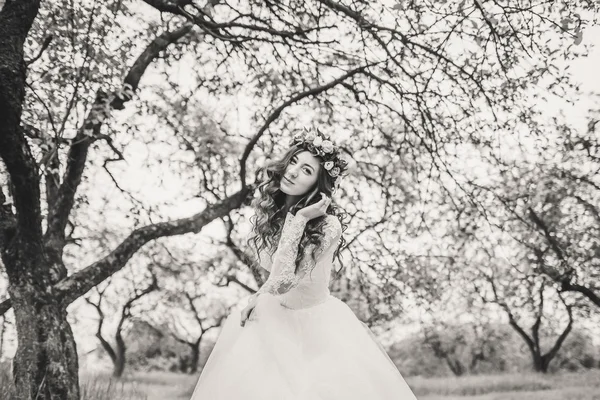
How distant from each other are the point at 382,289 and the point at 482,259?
28.2ft

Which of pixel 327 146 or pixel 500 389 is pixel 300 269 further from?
pixel 500 389

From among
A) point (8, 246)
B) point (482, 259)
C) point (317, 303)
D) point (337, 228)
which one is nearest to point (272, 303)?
point (317, 303)

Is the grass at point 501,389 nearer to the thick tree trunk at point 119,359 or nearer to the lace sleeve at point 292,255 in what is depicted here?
the thick tree trunk at point 119,359

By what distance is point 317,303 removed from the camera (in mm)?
3295

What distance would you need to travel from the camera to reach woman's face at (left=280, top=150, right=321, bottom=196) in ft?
11.6

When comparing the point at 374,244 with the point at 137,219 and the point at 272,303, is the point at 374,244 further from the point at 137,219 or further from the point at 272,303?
the point at 272,303

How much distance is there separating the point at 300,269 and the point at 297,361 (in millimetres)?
531

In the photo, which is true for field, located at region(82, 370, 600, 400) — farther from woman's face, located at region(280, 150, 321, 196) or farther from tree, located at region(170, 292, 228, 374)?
woman's face, located at region(280, 150, 321, 196)

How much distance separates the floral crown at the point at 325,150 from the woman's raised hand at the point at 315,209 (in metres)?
0.28

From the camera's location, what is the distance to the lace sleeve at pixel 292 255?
3049 millimetres

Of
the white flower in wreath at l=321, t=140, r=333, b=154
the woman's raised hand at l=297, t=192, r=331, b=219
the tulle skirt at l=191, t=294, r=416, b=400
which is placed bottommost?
the tulle skirt at l=191, t=294, r=416, b=400

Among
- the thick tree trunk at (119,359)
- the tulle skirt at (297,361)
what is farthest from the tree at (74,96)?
the thick tree trunk at (119,359)

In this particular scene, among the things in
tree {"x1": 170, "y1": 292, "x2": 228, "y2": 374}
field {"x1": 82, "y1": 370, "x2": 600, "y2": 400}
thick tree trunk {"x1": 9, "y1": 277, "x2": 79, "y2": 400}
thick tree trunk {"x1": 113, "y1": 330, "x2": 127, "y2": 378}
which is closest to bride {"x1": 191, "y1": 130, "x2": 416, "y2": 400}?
thick tree trunk {"x1": 9, "y1": 277, "x2": 79, "y2": 400}

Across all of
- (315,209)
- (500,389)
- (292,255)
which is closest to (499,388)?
(500,389)
